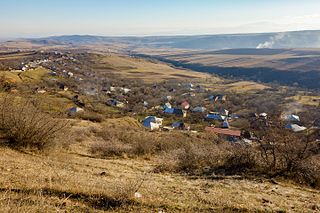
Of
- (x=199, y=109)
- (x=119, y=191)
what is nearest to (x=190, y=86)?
(x=199, y=109)

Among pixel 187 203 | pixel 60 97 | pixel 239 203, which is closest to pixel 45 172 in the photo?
pixel 187 203

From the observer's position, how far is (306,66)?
132 meters

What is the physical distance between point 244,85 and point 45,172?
3725 inches

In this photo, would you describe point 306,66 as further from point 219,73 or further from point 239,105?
point 239,105

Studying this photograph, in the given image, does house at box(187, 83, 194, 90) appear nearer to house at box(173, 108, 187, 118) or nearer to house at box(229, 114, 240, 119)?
house at box(173, 108, 187, 118)

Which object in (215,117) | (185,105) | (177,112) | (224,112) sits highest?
(177,112)

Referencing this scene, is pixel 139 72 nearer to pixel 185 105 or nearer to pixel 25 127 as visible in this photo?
pixel 185 105

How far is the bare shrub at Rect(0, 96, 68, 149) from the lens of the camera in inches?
386

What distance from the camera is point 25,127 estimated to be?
9867mm

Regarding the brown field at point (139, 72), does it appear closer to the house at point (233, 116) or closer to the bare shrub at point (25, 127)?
the house at point (233, 116)

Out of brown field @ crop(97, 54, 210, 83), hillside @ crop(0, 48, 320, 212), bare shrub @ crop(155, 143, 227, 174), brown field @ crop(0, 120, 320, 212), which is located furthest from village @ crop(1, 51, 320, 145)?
brown field @ crop(0, 120, 320, 212)

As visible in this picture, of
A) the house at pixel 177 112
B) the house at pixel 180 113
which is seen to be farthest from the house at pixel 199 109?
the house at pixel 180 113

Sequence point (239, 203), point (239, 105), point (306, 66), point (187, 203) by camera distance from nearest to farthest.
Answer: point (187, 203) < point (239, 203) < point (239, 105) < point (306, 66)

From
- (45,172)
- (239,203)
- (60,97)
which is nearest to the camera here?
(239,203)
